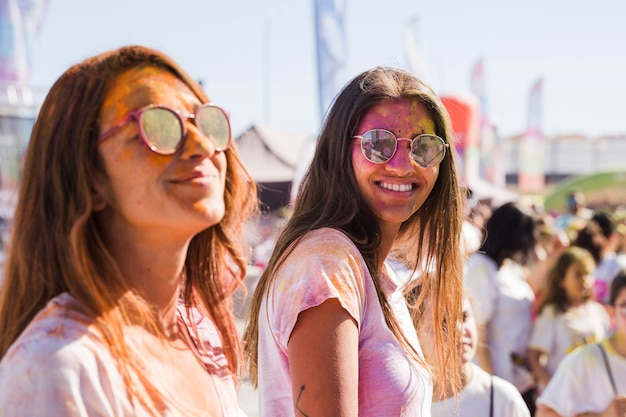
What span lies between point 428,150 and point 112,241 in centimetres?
94

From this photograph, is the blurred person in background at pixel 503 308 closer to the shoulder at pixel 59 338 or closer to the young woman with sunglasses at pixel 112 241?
the young woman with sunglasses at pixel 112 241

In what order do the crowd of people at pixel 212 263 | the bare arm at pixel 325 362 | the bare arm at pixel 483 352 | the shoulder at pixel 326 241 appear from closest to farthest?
the crowd of people at pixel 212 263 < the bare arm at pixel 325 362 < the shoulder at pixel 326 241 < the bare arm at pixel 483 352

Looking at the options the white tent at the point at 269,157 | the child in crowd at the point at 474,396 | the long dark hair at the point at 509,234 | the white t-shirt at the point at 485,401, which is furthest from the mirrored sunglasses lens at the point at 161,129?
the white tent at the point at 269,157

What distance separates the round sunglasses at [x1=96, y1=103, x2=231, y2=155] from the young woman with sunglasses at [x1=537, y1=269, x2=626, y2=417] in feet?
7.32

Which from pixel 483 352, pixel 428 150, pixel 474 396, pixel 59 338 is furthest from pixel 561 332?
pixel 59 338

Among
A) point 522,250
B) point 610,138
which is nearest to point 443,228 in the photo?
point 522,250

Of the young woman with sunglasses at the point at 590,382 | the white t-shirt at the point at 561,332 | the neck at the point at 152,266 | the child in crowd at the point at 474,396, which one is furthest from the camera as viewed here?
the white t-shirt at the point at 561,332

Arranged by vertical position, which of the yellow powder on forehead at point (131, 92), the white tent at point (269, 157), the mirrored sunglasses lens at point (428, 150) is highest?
the yellow powder on forehead at point (131, 92)

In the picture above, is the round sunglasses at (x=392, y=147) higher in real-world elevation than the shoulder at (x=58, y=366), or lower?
higher

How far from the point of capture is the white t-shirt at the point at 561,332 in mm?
4172

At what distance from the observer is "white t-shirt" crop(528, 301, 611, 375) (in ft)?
13.7

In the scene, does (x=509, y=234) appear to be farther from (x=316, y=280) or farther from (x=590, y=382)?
(x=316, y=280)

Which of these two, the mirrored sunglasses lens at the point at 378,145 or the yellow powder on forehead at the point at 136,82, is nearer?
the yellow powder on forehead at the point at 136,82

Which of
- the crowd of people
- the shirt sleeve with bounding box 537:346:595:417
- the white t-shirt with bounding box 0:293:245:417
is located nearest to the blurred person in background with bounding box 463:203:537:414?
the shirt sleeve with bounding box 537:346:595:417
